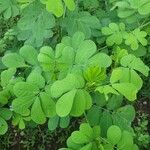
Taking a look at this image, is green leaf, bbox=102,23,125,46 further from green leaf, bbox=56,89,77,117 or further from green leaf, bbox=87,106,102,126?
green leaf, bbox=56,89,77,117

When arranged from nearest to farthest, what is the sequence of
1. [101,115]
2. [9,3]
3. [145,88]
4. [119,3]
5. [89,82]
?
1. [89,82]
2. [101,115]
3. [119,3]
4. [9,3]
5. [145,88]

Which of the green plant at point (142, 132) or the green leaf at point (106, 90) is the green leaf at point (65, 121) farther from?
the green plant at point (142, 132)

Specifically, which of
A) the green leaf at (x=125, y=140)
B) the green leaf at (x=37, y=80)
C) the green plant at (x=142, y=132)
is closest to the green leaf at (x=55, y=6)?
the green leaf at (x=37, y=80)

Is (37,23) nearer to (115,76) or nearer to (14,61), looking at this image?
(14,61)

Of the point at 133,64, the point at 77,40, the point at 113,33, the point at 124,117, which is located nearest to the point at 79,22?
the point at 113,33

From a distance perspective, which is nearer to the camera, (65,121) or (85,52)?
(85,52)

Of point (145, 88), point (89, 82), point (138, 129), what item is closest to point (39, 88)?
point (89, 82)

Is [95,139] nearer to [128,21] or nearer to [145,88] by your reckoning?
[128,21]
